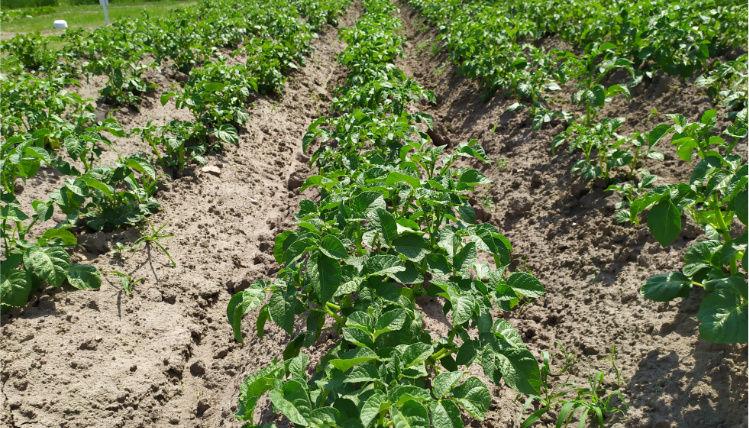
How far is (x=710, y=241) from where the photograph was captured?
2119mm

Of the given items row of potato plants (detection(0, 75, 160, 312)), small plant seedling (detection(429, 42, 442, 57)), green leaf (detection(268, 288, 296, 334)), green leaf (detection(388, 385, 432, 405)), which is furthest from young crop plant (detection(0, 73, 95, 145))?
small plant seedling (detection(429, 42, 442, 57))

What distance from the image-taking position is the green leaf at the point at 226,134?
4648 millimetres

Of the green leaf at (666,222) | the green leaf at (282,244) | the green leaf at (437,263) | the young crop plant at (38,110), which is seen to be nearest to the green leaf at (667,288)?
the green leaf at (666,222)

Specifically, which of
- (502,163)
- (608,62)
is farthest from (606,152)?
(502,163)

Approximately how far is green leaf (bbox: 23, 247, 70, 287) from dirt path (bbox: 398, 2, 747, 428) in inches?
96.9

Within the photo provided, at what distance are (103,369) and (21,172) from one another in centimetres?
130

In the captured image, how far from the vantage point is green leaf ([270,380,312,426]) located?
1.52 m

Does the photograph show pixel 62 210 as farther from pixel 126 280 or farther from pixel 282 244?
pixel 282 244

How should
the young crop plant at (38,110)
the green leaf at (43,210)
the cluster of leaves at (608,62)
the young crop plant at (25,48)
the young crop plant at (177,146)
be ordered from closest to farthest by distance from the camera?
the green leaf at (43,210)
the cluster of leaves at (608,62)
the young crop plant at (38,110)
the young crop plant at (177,146)
the young crop plant at (25,48)

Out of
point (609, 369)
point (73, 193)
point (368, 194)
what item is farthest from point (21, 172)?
point (609, 369)

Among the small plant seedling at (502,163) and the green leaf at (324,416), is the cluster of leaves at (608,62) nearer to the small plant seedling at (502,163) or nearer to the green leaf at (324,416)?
the small plant seedling at (502,163)

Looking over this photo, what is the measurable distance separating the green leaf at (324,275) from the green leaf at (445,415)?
57 cm

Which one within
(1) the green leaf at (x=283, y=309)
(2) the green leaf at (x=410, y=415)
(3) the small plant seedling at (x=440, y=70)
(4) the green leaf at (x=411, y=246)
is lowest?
(3) the small plant seedling at (x=440, y=70)

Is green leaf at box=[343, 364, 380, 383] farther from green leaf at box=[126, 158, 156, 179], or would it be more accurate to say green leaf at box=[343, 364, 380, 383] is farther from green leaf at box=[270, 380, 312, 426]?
green leaf at box=[126, 158, 156, 179]
